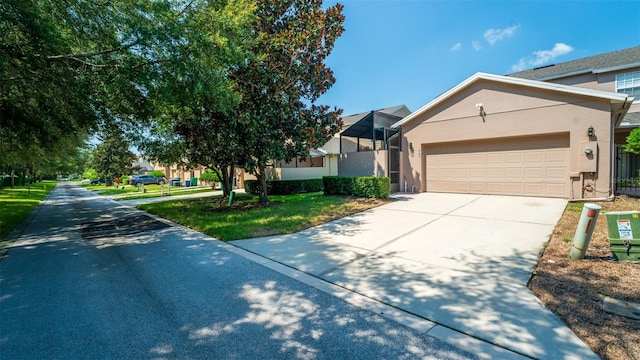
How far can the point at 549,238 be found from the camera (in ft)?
18.8

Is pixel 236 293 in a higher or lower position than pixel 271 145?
lower

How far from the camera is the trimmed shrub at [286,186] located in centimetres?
1653

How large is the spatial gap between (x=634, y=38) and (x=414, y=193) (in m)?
12.8

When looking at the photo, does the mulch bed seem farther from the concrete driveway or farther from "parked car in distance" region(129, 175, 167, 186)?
"parked car in distance" region(129, 175, 167, 186)

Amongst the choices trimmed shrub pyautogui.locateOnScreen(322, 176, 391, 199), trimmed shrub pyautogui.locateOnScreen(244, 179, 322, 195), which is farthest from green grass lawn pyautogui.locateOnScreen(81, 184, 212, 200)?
trimmed shrub pyautogui.locateOnScreen(322, 176, 391, 199)

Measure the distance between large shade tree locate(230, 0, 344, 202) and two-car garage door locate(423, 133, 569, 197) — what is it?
6.14 m

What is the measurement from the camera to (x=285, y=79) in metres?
10.3

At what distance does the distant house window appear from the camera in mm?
13477

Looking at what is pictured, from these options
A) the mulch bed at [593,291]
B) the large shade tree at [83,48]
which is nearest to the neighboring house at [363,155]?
the large shade tree at [83,48]

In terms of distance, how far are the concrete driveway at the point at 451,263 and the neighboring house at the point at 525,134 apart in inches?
88.5

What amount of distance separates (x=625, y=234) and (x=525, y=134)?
7.83 metres

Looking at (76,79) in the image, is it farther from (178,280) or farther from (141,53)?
(178,280)

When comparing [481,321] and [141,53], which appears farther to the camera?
[141,53]

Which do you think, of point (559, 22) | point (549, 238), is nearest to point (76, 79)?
point (549, 238)
